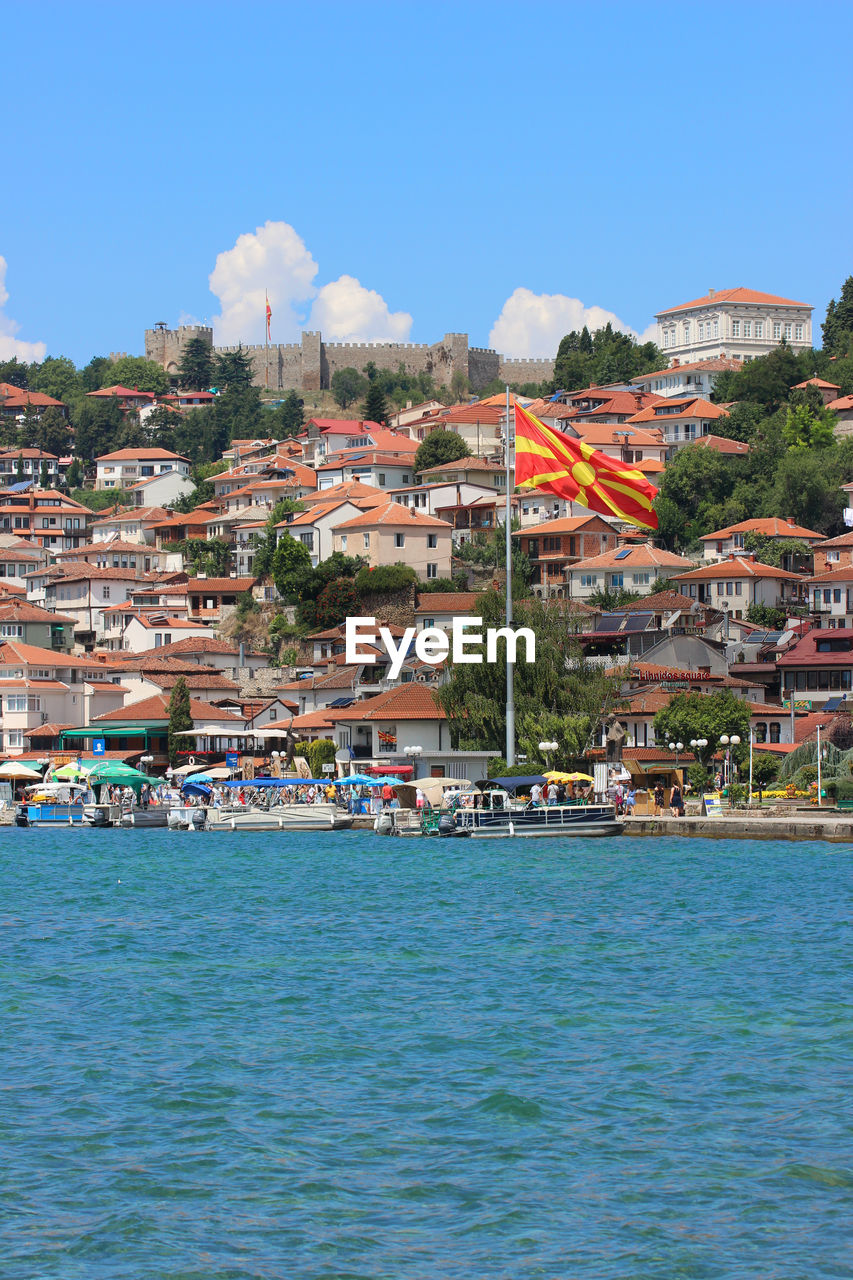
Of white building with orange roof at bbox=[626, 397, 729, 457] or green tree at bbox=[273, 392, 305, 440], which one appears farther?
green tree at bbox=[273, 392, 305, 440]

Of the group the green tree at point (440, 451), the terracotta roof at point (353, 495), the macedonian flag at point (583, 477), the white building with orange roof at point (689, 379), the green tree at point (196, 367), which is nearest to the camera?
the macedonian flag at point (583, 477)

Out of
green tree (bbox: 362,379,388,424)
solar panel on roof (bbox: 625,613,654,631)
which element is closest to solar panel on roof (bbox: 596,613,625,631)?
solar panel on roof (bbox: 625,613,654,631)

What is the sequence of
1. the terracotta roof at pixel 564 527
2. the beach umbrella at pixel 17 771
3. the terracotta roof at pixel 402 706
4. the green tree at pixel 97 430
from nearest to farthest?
1. the terracotta roof at pixel 402 706
2. the beach umbrella at pixel 17 771
3. the terracotta roof at pixel 564 527
4. the green tree at pixel 97 430

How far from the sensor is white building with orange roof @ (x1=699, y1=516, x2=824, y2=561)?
3004 inches

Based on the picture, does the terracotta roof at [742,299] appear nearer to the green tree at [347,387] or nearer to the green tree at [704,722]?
the green tree at [347,387]

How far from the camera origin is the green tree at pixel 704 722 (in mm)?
47719

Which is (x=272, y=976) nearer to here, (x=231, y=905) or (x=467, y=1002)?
(x=467, y=1002)

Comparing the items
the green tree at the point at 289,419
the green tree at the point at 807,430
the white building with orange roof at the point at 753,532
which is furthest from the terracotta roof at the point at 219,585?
the green tree at the point at 289,419

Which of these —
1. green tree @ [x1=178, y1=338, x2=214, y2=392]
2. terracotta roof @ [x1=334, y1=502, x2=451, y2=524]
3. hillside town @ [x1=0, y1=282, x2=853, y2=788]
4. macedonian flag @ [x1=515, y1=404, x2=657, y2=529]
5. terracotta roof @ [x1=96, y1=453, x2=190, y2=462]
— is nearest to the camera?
macedonian flag @ [x1=515, y1=404, x2=657, y2=529]

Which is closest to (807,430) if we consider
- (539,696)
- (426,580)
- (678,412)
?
(678,412)

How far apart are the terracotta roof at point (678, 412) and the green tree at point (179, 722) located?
45.7m

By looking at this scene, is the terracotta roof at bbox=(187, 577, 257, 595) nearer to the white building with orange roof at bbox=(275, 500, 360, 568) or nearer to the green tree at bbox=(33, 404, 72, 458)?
the white building with orange roof at bbox=(275, 500, 360, 568)

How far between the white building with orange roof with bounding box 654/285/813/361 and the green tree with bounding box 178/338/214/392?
47.8m

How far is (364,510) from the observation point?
82.8m
